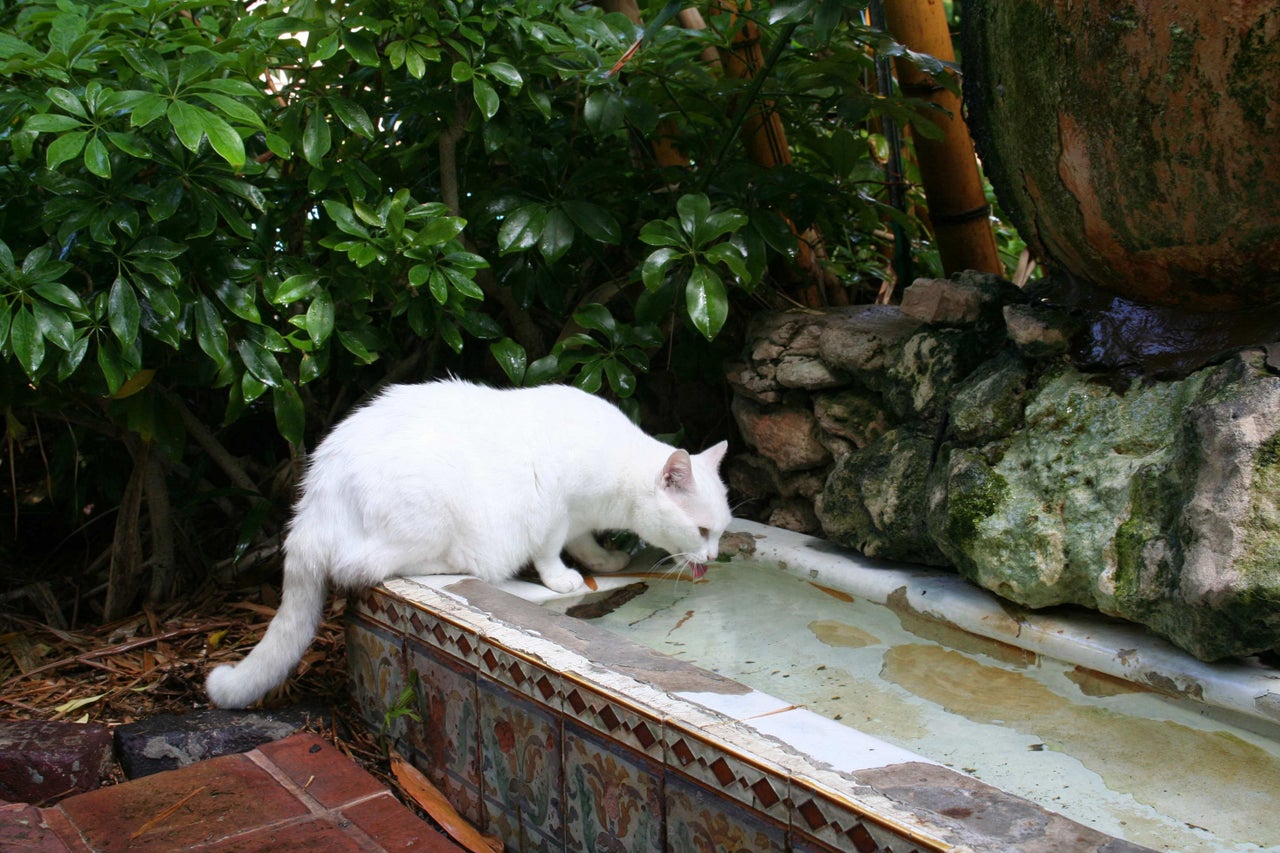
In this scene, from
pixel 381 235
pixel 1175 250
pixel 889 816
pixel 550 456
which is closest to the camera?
pixel 889 816

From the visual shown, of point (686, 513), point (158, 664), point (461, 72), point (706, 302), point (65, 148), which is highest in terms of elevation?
point (461, 72)

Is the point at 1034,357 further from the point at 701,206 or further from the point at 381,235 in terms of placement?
the point at 381,235

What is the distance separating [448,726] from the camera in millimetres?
2545

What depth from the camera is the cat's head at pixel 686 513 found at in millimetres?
3047

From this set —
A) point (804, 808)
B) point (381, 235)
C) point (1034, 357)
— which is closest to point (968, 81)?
point (1034, 357)

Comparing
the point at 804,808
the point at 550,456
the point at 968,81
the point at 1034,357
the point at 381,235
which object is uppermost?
the point at 968,81

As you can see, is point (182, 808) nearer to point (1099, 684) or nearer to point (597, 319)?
point (597, 319)

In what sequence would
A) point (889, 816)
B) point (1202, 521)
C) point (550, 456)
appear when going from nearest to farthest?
point (889, 816) < point (1202, 521) < point (550, 456)

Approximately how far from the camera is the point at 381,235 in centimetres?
316

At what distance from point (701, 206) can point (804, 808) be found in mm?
2041

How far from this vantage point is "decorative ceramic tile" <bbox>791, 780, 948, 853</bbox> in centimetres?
146

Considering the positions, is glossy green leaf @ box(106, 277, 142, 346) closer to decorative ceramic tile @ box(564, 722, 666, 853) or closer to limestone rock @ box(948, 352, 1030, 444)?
decorative ceramic tile @ box(564, 722, 666, 853)

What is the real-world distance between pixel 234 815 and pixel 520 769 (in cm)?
61

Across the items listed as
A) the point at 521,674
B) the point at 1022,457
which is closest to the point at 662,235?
the point at 1022,457
